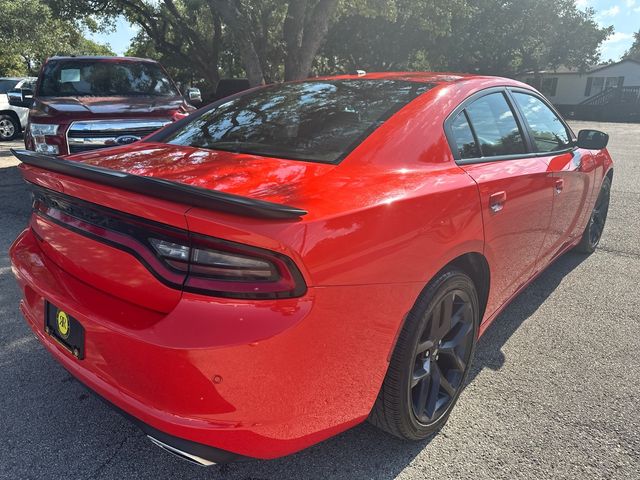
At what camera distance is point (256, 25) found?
19.7m

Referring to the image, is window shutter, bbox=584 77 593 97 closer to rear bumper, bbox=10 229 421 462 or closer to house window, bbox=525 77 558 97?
house window, bbox=525 77 558 97

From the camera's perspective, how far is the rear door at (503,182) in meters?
2.34

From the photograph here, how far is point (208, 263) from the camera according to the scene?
151 cm

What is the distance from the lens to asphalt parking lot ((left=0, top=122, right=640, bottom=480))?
2045 millimetres

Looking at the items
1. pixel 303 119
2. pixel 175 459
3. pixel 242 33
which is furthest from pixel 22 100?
pixel 175 459

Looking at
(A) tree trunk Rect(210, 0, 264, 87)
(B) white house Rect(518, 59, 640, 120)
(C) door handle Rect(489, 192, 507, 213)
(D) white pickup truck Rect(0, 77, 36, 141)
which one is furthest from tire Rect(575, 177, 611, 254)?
(B) white house Rect(518, 59, 640, 120)

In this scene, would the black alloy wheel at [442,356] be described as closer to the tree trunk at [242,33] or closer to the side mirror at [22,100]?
the side mirror at [22,100]

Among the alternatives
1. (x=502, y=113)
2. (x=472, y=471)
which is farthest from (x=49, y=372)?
(x=502, y=113)

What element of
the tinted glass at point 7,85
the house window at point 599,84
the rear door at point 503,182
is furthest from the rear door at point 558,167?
the house window at point 599,84

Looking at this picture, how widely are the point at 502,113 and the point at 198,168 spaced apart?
1.84 m

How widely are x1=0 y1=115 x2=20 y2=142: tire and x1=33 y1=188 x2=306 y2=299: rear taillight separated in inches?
559

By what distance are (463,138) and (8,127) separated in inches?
568

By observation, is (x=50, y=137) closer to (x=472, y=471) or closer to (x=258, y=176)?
(x=258, y=176)

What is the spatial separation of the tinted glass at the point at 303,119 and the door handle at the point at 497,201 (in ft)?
2.04
